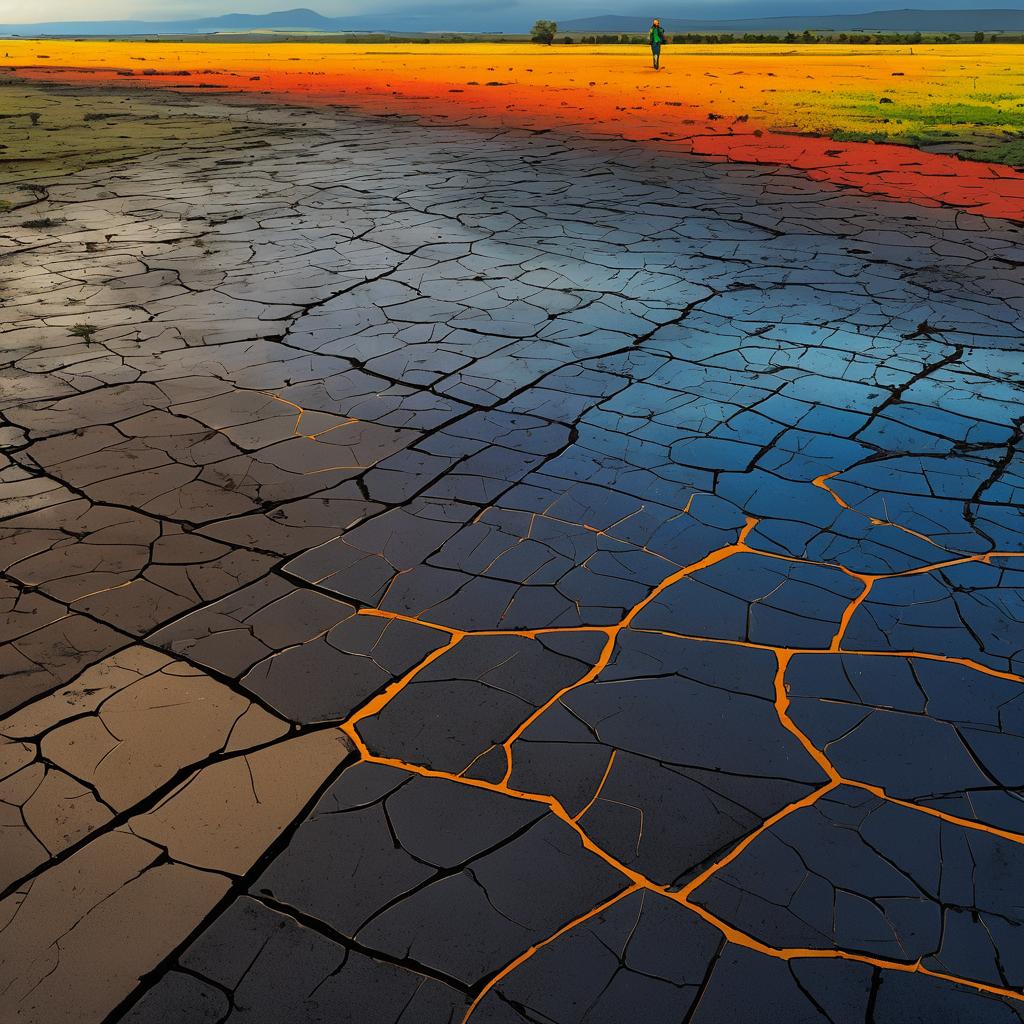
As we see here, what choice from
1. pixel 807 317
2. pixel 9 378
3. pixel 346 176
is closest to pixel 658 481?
pixel 807 317

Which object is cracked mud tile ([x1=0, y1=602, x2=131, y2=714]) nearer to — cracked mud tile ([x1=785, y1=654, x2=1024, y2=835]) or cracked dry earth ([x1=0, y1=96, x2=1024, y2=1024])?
cracked dry earth ([x1=0, y1=96, x2=1024, y2=1024])

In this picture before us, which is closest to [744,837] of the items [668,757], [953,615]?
[668,757]

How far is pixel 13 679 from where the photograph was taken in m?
2.06

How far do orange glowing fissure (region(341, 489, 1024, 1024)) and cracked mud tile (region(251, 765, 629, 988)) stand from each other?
0.8 inches

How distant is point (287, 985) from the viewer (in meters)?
1.38

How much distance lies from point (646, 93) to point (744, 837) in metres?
14.1

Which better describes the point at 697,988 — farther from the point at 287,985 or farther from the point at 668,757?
the point at 287,985

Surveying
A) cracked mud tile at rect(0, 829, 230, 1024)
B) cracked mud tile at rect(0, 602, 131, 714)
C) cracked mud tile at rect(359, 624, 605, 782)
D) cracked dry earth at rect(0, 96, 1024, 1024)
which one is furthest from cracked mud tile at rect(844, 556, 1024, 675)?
cracked mud tile at rect(0, 602, 131, 714)

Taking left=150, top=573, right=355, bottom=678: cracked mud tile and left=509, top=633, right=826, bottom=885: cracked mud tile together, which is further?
left=150, top=573, right=355, bottom=678: cracked mud tile

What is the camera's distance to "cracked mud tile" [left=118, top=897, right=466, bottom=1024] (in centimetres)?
134

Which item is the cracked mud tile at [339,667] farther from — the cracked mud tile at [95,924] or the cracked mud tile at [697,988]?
the cracked mud tile at [697,988]

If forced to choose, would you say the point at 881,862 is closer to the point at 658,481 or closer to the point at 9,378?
the point at 658,481

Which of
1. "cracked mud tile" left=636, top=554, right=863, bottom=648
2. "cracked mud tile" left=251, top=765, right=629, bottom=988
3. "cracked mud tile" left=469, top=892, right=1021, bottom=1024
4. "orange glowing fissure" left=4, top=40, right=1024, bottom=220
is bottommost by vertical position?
"cracked mud tile" left=469, top=892, right=1021, bottom=1024

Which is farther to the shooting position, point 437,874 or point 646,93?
point 646,93
